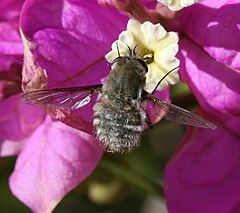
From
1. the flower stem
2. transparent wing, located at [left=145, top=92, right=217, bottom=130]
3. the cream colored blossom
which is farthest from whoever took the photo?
the flower stem

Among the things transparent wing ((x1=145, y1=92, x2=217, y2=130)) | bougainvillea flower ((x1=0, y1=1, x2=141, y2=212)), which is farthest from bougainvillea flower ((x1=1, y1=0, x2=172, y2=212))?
transparent wing ((x1=145, y1=92, x2=217, y2=130))

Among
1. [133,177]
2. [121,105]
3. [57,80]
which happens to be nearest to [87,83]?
[57,80]

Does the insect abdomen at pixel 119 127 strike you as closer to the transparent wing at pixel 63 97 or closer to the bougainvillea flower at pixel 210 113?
the transparent wing at pixel 63 97

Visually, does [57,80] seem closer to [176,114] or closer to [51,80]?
[51,80]

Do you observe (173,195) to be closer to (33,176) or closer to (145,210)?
(33,176)

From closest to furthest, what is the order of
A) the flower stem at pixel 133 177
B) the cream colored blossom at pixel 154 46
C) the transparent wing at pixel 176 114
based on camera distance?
the transparent wing at pixel 176 114
the cream colored blossom at pixel 154 46
the flower stem at pixel 133 177

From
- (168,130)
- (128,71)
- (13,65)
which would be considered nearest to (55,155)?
(13,65)

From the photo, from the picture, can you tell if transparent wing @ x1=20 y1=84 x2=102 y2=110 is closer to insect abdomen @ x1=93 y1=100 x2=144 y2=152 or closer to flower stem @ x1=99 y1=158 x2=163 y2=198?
insect abdomen @ x1=93 y1=100 x2=144 y2=152

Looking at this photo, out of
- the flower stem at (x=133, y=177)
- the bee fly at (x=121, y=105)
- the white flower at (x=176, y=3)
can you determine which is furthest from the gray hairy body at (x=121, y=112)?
the flower stem at (x=133, y=177)

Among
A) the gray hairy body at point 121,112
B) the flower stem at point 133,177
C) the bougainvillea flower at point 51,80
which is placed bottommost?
the flower stem at point 133,177
